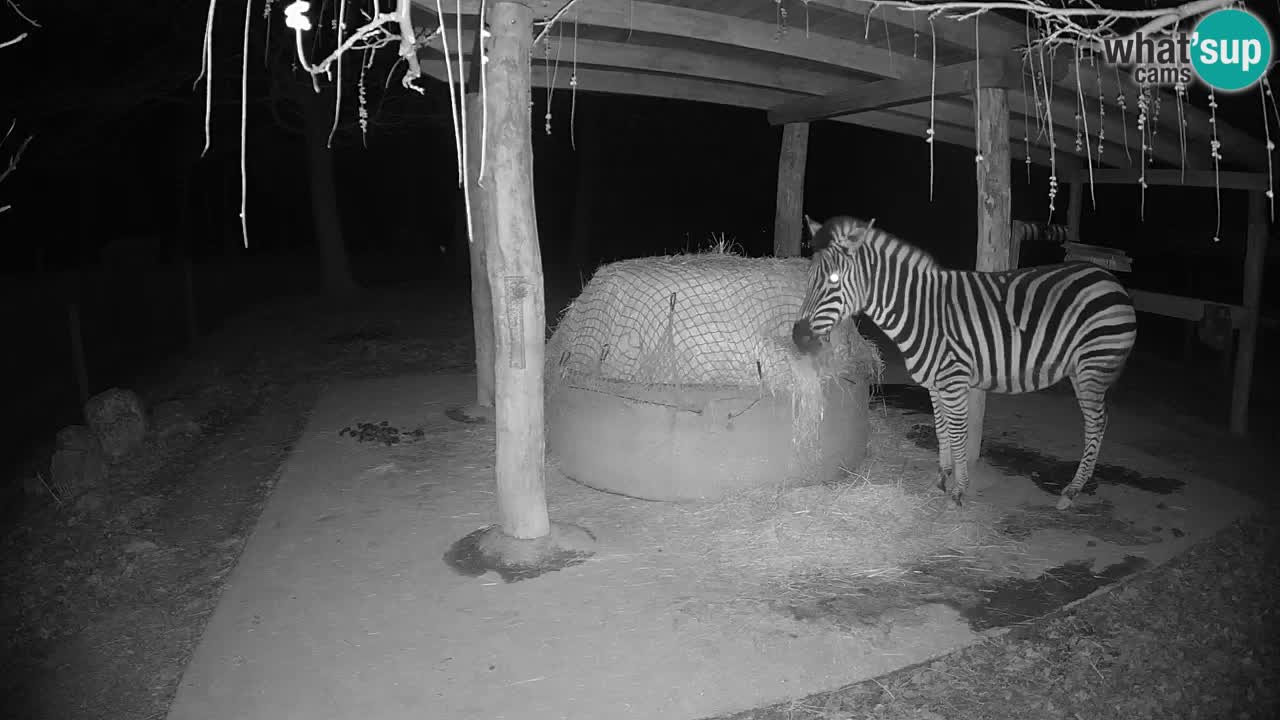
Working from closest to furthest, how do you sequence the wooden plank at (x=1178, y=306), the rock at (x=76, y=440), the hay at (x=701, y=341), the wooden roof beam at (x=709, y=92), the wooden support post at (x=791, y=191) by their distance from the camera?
the hay at (x=701, y=341) → the rock at (x=76, y=440) → the wooden plank at (x=1178, y=306) → the wooden roof beam at (x=709, y=92) → the wooden support post at (x=791, y=191)

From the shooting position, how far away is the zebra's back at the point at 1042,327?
5.39 m

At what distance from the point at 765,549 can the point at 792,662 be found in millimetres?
1203

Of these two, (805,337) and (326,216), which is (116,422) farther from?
(326,216)

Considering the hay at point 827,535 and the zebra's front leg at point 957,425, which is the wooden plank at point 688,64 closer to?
the zebra's front leg at point 957,425

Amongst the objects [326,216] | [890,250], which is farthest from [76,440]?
[326,216]

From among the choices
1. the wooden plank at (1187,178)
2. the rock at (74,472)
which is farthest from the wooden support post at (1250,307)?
the rock at (74,472)

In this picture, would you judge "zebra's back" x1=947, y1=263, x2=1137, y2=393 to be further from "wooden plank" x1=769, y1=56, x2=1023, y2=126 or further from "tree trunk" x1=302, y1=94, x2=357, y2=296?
"tree trunk" x1=302, y1=94, x2=357, y2=296

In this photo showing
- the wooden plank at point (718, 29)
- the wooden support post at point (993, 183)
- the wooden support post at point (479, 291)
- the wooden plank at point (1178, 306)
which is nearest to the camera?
the wooden plank at point (718, 29)

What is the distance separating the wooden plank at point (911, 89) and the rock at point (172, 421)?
6.67 m

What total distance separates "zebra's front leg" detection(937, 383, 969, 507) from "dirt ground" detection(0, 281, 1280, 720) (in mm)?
1266

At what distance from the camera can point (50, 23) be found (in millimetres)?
9781

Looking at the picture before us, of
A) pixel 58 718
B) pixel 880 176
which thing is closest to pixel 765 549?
pixel 58 718

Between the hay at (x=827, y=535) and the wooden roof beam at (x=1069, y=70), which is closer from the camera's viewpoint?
the hay at (x=827, y=535)

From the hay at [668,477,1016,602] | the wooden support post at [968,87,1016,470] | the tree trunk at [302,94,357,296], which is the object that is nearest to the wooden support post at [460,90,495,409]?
the hay at [668,477,1016,602]
